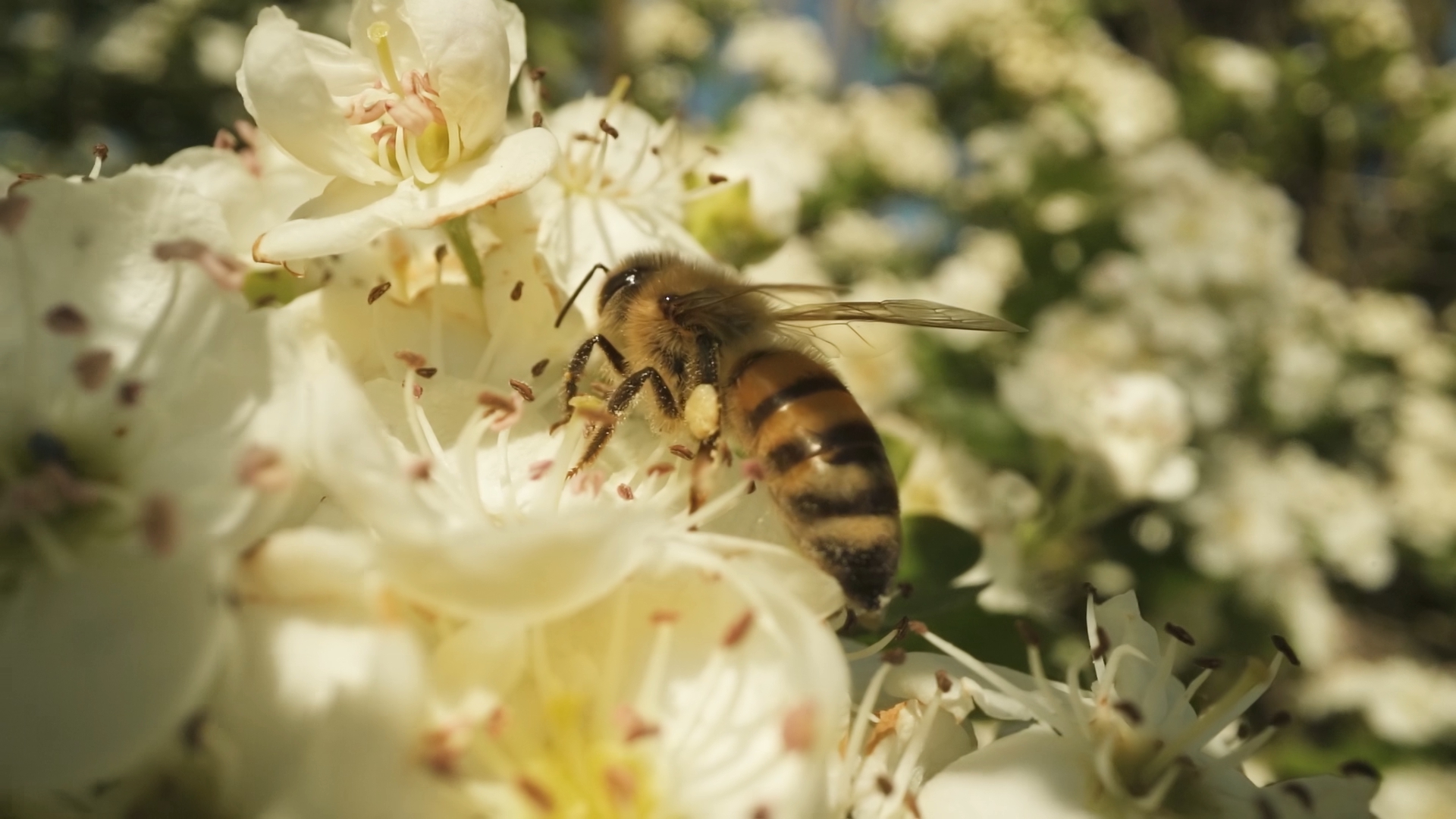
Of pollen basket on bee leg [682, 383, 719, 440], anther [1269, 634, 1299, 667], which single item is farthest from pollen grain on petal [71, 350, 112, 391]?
anther [1269, 634, 1299, 667]

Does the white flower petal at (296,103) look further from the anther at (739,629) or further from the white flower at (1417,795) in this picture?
the white flower at (1417,795)

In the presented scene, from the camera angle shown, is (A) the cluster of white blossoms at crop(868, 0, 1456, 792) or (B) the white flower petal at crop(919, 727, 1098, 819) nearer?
(B) the white flower petal at crop(919, 727, 1098, 819)

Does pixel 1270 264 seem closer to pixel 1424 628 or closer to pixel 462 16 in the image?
pixel 1424 628

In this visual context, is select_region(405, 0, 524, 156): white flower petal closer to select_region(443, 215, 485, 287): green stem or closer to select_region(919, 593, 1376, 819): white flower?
select_region(443, 215, 485, 287): green stem

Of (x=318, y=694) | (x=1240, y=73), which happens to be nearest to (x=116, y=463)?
(x=318, y=694)

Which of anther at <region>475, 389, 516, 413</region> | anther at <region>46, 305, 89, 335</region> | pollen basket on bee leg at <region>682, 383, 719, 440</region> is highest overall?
anther at <region>46, 305, 89, 335</region>

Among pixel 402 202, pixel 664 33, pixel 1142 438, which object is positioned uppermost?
pixel 402 202

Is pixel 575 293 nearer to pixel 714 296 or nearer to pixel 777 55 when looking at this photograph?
pixel 714 296
